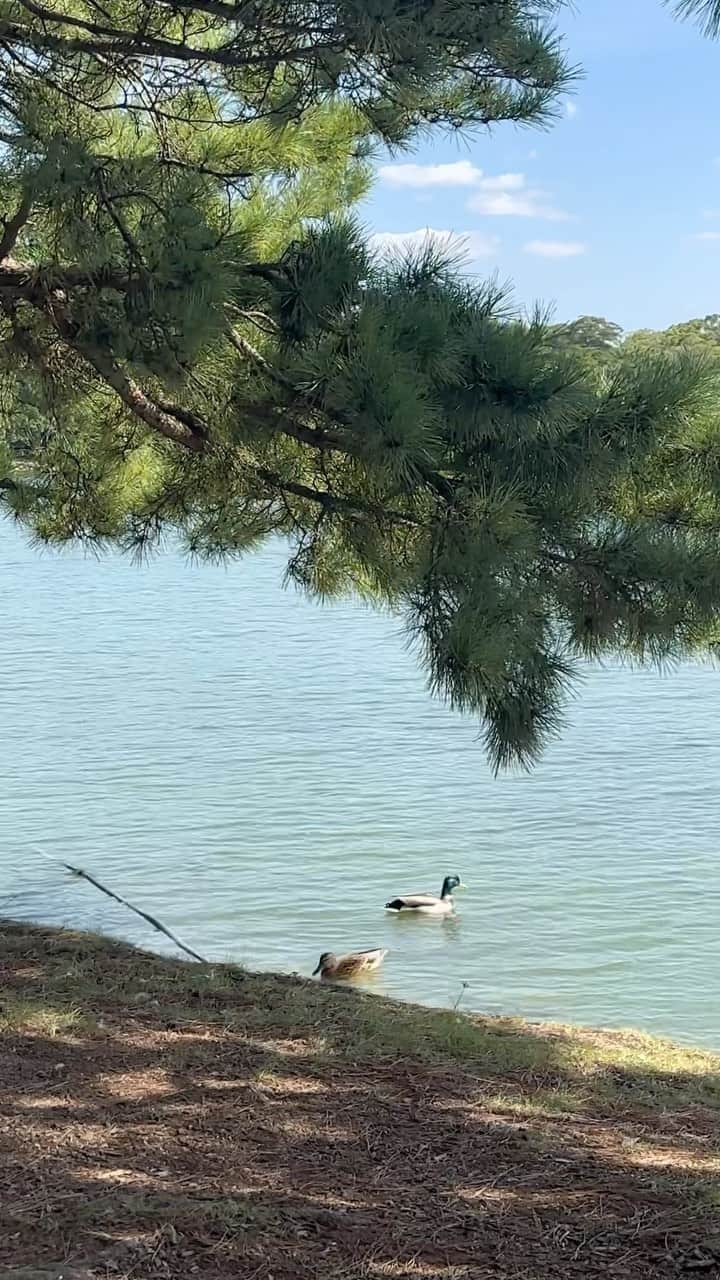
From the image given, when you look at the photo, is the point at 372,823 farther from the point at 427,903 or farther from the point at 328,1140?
the point at 328,1140

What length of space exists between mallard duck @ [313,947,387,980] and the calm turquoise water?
0.18 m

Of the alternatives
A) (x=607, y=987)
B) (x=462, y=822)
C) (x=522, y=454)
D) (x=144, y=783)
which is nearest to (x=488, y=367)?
(x=522, y=454)

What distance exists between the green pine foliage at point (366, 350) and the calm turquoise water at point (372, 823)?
9.35 feet

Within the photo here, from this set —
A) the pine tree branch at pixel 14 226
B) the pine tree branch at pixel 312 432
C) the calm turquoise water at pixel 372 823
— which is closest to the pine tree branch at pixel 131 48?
the pine tree branch at pixel 14 226

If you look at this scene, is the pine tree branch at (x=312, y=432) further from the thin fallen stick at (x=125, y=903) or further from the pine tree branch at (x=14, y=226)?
the thin fallen stick at (x=125, y=903)

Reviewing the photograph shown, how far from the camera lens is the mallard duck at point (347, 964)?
599cm

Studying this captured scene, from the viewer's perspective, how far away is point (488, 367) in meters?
2.99

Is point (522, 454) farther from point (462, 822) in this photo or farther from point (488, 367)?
point (462, 822)

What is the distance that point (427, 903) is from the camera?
7.09m

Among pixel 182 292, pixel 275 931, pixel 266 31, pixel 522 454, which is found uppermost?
pixel 266 31

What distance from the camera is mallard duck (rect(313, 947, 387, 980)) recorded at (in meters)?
5.99

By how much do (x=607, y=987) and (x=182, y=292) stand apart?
4314 millimetres

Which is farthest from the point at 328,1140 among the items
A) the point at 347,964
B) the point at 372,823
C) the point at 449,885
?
the point at 372,823

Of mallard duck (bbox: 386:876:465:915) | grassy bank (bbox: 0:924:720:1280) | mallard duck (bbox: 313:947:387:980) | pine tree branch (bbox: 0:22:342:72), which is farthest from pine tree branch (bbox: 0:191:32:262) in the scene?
mallard duck (bbox: 386:876:465:915)
